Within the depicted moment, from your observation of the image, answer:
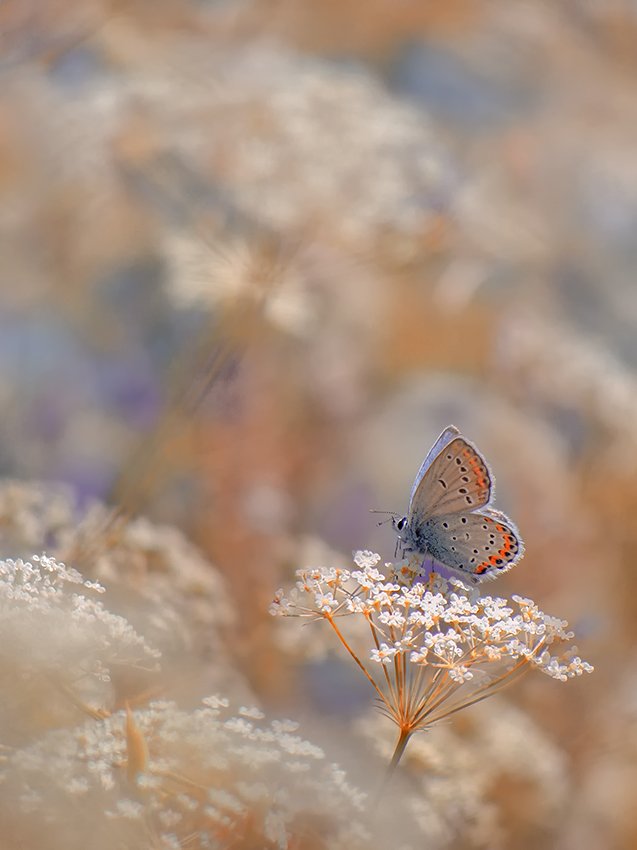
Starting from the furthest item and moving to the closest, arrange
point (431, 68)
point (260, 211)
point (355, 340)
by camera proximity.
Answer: point (431, 68)
point (355, 340)
point (260, 211)

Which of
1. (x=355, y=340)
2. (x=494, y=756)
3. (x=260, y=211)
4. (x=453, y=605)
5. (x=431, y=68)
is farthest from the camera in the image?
(x=431, y=68)

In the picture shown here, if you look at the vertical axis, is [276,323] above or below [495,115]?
below

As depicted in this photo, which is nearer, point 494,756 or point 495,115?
point 494,756

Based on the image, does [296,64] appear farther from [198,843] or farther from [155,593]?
[198,843]

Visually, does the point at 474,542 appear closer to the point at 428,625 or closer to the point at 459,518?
the point at 459,518

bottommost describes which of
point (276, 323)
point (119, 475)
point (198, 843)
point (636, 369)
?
point (198, 843)

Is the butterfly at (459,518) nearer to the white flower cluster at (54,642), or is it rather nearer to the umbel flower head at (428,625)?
the umbel flower head at (428,625)

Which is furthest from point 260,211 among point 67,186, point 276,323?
point 67,186

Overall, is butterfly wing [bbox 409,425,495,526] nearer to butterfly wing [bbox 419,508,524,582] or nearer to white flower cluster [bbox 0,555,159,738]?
butterfly wing [bbox 419,508,524,582]
